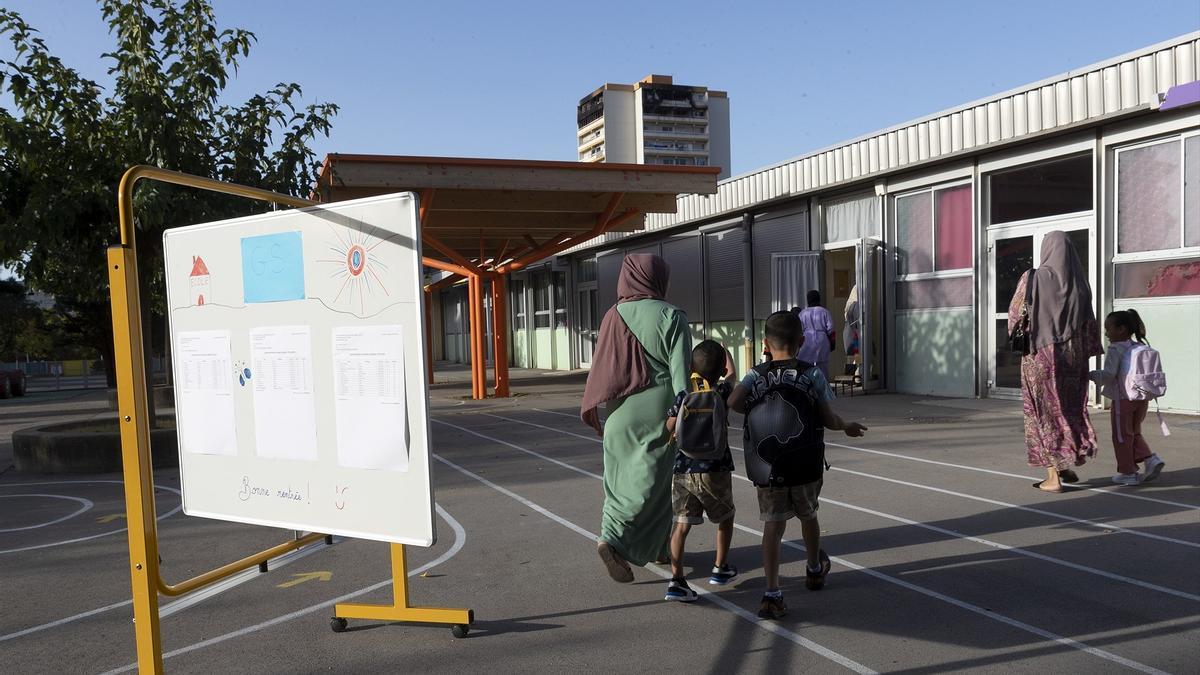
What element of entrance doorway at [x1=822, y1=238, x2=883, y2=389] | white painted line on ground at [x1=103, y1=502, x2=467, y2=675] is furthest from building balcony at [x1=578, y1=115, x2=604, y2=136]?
white painted line on ground at [x1=103, y1=502, x2=467, y2=675]

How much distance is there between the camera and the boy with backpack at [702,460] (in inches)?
175

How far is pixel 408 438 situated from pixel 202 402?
1169mm

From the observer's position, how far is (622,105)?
12475 centimetres

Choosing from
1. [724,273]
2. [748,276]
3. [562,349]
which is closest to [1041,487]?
[748,276]

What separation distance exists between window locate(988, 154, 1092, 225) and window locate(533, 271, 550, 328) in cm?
1831

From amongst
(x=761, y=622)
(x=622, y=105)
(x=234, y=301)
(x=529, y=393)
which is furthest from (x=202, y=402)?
(x=622, y=105)

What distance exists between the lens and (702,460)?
15.1 feet

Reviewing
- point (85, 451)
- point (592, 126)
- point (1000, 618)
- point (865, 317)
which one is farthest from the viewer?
point (592, 126)

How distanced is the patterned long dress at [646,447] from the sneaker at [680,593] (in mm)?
192

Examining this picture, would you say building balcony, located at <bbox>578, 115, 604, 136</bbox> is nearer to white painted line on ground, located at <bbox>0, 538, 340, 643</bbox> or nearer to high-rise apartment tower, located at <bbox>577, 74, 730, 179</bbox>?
high-rise apartment tower, located at <bbox>577, 74, 730, 179</bbox>

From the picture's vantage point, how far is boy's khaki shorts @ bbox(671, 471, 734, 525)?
4.70 meters

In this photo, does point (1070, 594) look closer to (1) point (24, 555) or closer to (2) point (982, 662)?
(2) point (982, 662)

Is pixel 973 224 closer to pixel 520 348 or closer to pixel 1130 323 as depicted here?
pixel 1130 323

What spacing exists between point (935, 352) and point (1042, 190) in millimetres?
3123
